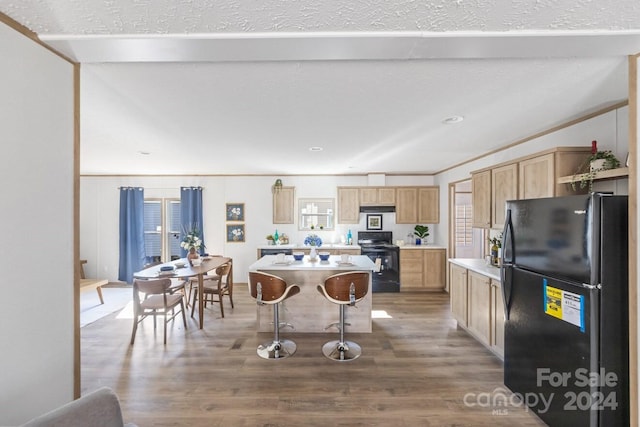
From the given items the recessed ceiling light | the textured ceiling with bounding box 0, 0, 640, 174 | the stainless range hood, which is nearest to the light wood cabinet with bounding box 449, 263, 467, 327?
the textured ceiling with bounding box 0, 0, 640, 174

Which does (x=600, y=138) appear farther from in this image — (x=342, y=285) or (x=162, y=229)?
(x=162, y=229)

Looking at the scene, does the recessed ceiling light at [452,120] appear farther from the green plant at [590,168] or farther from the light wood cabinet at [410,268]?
the light wood cabinet at [410,268]

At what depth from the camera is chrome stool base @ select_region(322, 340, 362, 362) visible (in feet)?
9.02

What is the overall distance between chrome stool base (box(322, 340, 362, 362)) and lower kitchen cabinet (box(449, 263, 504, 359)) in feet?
4.55

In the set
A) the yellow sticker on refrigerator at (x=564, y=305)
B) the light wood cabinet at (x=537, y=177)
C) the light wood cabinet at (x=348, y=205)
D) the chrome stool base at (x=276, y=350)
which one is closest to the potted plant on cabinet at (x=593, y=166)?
the light wood cabinet at (x=537, y=177)

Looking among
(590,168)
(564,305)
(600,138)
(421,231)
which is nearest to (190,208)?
(421,231)

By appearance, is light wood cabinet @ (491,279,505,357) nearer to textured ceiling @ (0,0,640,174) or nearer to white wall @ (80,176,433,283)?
textured ceiling @ (0,0,640,174)

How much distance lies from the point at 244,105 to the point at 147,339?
10.2 ft

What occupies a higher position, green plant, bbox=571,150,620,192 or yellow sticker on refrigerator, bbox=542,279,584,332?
green plant, bbox=571,150,620,192

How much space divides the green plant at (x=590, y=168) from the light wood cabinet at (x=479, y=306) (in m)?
1.21

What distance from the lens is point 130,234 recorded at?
18.8 feet

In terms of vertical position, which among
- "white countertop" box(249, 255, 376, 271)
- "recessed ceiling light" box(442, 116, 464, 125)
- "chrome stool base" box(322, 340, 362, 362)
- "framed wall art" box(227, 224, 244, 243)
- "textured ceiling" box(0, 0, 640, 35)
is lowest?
"chrome stool base" box(322, 340, 362, 362)

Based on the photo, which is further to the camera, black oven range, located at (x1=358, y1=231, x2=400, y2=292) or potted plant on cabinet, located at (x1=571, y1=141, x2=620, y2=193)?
black oven range, located at (x1=358, y1=231, x2=400, y2=292)

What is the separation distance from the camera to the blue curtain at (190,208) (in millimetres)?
5789
